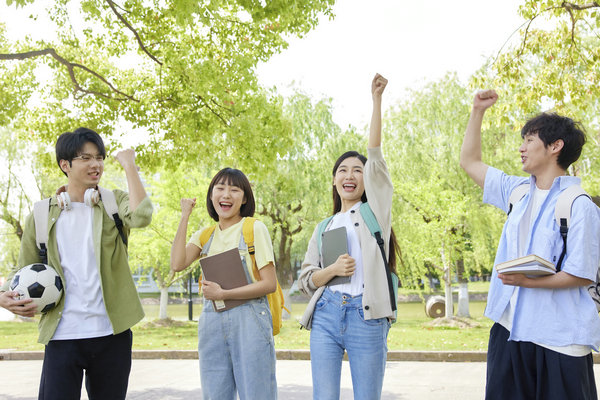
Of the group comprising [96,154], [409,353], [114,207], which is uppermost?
[96,154]

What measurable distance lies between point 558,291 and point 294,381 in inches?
235

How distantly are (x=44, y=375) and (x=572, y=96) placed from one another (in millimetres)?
9515

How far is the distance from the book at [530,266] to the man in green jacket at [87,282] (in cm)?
185

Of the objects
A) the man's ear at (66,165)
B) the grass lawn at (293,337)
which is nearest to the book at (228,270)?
the man's ear at (66,165)

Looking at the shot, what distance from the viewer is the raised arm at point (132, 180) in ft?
10.5

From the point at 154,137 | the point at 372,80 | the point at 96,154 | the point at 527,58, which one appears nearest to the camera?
the point at 96,154

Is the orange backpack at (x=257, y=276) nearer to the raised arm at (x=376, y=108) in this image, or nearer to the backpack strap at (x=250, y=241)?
the backpack strap at (x=250, y=241)

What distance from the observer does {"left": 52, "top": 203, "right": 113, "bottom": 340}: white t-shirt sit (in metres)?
3.04

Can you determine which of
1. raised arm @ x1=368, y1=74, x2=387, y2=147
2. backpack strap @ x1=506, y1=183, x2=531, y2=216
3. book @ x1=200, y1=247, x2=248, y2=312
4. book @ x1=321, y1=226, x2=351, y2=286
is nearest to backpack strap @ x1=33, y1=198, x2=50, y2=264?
book @ x1=200, y1=247, x2=248, y2=312

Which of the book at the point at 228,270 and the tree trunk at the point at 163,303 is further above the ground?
the book at the point at 228,270

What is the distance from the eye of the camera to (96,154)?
3254 mm

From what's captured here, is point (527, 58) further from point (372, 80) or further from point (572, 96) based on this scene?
point (372, 80)

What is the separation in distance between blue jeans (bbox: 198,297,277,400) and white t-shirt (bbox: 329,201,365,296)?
1.67 feet

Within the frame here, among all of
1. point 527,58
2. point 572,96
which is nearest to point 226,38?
point 572,96
